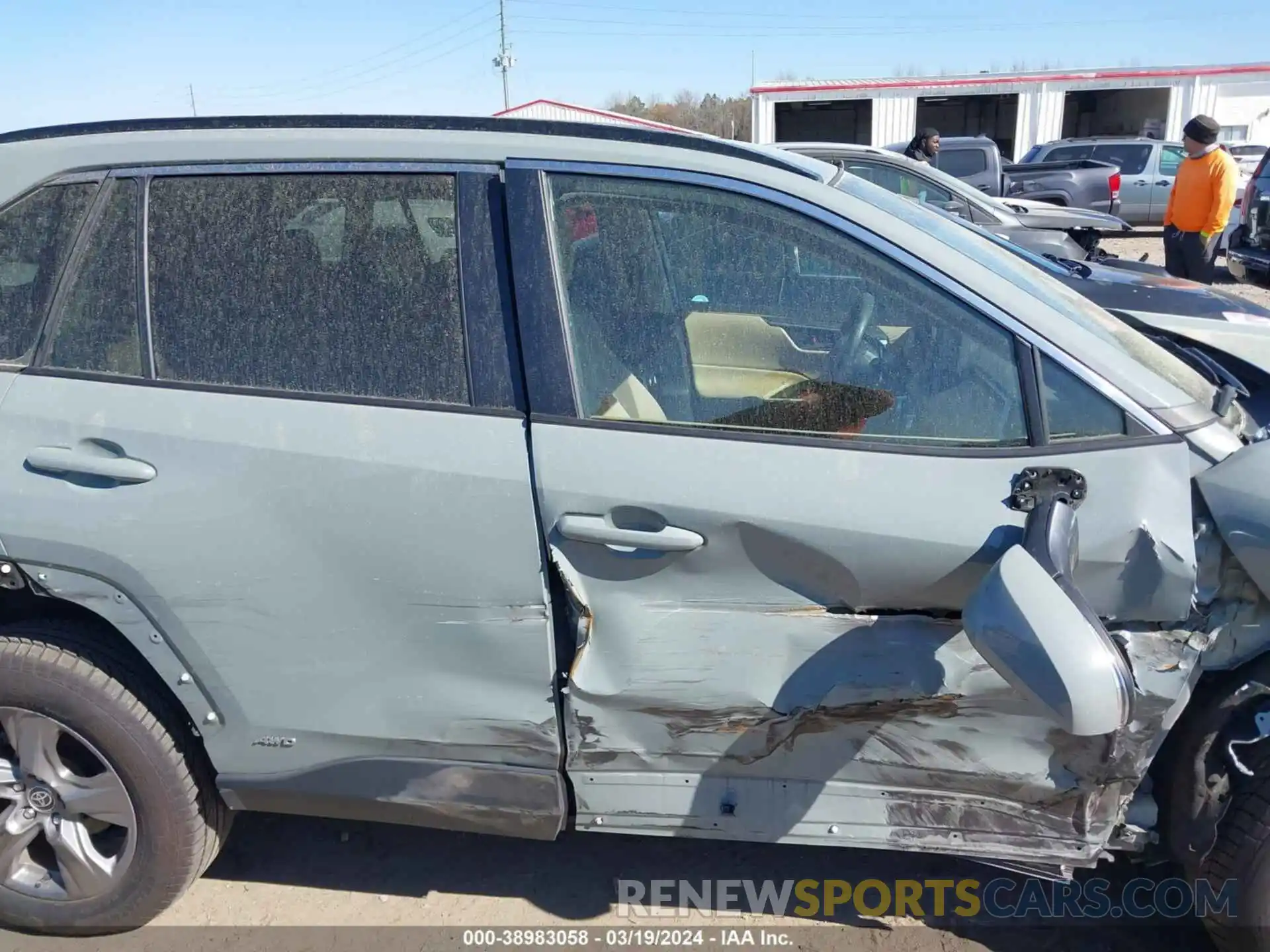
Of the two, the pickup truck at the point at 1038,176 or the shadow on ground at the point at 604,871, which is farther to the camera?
the pickup truck at the point at 1038,176

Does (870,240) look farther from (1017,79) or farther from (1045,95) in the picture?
(1045,95)

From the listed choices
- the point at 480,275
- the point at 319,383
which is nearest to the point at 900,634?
the point at 480,275

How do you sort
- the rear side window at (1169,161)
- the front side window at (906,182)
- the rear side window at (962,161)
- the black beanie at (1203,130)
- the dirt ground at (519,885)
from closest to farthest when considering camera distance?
the dirt ground at (519,885)
the black beanie at (1203,130)
the front side window at (906,182)
the rear side window at (962,161)
the rear side window at (1169,161)

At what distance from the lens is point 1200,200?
8094mm

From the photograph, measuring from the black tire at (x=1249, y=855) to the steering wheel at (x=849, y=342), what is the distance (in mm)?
1196

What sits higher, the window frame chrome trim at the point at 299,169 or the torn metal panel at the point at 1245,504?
the window frame chrome trim at the point at 299,169

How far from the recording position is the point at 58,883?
259 cm

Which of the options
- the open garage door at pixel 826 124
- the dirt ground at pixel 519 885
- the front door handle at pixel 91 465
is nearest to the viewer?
the front door handle at pixel 91 465

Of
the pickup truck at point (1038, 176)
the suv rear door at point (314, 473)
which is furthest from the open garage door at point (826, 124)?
the suv rear door at point (314, 473)

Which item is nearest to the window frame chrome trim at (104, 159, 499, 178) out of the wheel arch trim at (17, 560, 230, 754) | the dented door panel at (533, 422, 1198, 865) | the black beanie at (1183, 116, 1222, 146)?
the dented door panel at (533, 422, 1198, 865)

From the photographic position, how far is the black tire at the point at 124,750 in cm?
238

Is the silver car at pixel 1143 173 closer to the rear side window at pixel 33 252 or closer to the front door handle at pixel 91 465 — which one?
the rear side window at pixel 33 252

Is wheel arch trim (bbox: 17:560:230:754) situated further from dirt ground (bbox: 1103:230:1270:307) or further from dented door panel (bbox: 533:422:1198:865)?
dirt ground (bbox: 1103:230:1270:307)

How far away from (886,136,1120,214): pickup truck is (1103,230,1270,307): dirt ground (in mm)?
635
